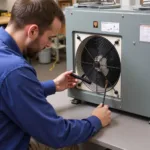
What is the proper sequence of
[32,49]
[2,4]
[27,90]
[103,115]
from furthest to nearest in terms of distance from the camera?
[2,4] → [103,115] → [32,49] → [27,90]

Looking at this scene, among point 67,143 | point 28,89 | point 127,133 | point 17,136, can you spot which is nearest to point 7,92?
point 28,89

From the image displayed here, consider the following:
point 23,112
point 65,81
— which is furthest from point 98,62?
point 23,112

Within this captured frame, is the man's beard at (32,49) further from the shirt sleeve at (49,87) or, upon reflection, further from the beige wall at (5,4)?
the beige wall at (5,4)

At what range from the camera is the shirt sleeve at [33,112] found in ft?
3.45

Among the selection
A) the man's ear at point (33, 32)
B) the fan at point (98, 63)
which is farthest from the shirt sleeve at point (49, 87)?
the man's ear at point (33, 32)

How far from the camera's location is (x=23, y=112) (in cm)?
108

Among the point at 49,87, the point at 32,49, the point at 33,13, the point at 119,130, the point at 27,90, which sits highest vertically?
the point at 33,13

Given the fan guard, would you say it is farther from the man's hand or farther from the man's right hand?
the man's right hand

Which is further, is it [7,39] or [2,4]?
[2,4]

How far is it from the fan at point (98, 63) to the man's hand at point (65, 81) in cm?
6

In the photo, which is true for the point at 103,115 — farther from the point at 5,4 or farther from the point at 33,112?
the point at 5,4

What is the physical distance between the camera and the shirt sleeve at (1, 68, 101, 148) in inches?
41.4

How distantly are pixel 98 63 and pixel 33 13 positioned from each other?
0.50 meters

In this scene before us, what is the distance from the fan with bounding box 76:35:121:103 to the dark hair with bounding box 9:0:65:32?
374mm
